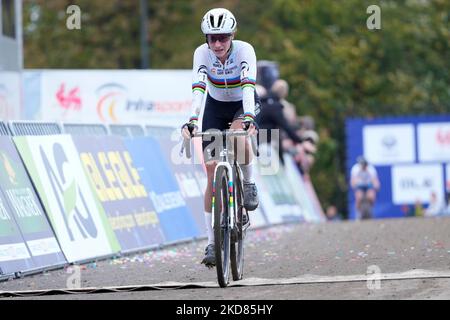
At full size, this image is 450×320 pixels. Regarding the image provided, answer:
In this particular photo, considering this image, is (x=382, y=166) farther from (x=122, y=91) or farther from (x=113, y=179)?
(x=113, y=179)

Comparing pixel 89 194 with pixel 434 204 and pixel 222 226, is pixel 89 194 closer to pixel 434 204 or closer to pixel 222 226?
pixel 222 226

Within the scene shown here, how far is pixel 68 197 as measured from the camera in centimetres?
1341

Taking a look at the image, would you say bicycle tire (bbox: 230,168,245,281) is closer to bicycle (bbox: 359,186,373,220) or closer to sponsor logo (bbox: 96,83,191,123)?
sponsor logo (bbox: 96,83,191,123)

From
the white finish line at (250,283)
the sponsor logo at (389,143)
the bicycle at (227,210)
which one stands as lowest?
the white finish line at (250,283)

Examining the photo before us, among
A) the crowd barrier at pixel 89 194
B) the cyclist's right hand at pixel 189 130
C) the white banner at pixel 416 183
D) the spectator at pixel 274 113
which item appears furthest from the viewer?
the white banner at pixel 416 183

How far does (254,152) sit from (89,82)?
64.2ft

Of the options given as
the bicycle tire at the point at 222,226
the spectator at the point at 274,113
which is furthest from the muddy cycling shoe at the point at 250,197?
the spectator at the point at 274,113

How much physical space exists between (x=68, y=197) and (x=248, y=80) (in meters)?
3.47

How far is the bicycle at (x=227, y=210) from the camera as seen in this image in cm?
997

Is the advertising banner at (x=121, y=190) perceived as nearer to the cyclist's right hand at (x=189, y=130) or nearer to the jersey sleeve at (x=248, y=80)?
the jersey sleeve at (x=248, y=80)

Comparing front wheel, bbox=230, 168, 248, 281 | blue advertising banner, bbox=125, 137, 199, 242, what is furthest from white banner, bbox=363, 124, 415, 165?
front wheel, bbox=230, 168, 248, 281

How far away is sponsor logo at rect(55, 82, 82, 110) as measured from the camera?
29.8 metres

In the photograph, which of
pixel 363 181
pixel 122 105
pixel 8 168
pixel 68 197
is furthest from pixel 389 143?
→ pixel 8 168

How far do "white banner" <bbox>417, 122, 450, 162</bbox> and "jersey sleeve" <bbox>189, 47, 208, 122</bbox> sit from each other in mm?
24371
